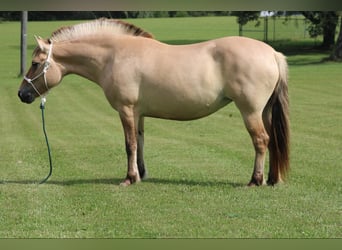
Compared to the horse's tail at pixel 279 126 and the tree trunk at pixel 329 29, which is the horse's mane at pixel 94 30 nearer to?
the horse's tail at pixel 279 126

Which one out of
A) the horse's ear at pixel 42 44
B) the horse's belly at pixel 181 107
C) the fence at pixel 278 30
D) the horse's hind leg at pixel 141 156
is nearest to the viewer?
the horse's belly at pixel 181 107

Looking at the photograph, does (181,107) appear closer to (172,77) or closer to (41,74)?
(172,77)

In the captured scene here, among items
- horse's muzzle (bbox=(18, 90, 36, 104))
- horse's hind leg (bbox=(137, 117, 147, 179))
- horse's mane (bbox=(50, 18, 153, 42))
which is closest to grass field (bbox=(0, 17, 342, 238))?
horse's hind leg (bbox=(137, 117, 147, 179))

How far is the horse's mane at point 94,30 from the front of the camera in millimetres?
8391

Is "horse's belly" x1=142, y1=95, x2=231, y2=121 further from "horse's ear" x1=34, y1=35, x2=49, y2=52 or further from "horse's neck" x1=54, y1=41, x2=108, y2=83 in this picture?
"horse's ear" x1=34, y1=35, x2=49, y2=52

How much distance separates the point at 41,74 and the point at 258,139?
2.96 metres

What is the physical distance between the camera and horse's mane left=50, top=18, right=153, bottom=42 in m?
8.39

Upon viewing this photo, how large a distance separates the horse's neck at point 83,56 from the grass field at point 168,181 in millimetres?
859

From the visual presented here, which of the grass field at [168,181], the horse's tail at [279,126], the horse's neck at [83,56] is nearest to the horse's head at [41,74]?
the horse's neck at [83,56]

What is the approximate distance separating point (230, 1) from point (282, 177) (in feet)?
18.7

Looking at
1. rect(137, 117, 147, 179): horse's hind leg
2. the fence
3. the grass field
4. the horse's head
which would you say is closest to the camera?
the grass field

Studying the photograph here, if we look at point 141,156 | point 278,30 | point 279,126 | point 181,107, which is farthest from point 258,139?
point 278,30

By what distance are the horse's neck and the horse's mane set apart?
125mm

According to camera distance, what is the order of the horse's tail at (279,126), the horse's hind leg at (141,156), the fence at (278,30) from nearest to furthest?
1. the horse's tail at (279,126)
2. the horse's hind leg at (141,156)
3. the fence at (278,30)
